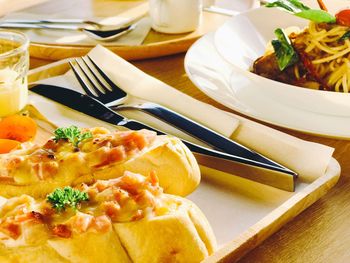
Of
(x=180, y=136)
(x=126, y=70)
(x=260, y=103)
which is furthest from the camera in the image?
(x=126, y=70)

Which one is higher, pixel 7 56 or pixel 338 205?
pixel 7 56

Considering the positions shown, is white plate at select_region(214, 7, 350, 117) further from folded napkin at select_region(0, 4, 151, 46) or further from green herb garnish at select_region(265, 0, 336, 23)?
folded napkin at select_region(0, 4, 151, 46)

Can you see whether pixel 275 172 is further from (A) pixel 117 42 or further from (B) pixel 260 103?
(A) pixel 117 42

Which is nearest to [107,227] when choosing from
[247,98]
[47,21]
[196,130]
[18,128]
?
→ [196,130]

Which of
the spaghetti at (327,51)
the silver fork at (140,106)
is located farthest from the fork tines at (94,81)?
the spaghetti at (327,51)

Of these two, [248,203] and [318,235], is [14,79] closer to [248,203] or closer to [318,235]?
[248,203]

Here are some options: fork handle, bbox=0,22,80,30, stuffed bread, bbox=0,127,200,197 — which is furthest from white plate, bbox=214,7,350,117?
fork handle, bbox=0,22,80,30

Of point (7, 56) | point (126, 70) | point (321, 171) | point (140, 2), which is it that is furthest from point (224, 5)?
point (321, 171)
